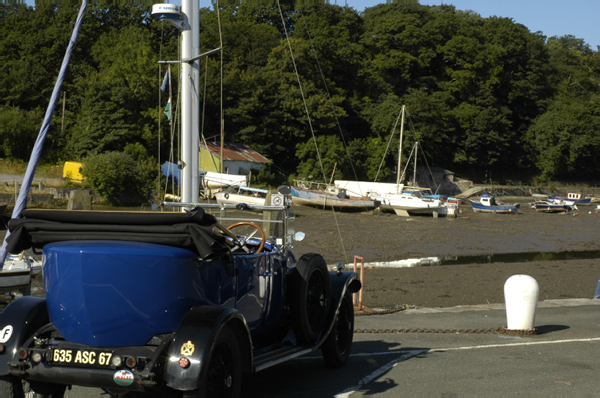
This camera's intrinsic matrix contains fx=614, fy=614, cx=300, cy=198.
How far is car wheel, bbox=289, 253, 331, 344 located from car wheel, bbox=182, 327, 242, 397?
1433 millimetres

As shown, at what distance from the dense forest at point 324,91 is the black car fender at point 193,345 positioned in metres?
31.0

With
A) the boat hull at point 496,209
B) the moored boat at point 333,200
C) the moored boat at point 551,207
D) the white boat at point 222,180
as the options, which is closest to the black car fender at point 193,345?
the white boat at point 222,180

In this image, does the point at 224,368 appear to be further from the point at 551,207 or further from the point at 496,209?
the point at 551,207

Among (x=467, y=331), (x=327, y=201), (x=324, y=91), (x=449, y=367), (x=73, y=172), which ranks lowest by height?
(x=327, y=201)

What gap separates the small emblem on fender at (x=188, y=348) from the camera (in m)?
4.73

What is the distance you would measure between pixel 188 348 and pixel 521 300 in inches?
263

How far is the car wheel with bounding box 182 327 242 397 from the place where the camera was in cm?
493

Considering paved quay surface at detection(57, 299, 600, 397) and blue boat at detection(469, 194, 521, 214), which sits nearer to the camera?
paved quay surface at detection(57, 299, 600, 397)

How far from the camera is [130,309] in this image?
15.7 ft

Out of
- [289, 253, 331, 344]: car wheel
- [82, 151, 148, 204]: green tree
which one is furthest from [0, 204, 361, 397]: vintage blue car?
[82, 151, 148, 204]: green tree

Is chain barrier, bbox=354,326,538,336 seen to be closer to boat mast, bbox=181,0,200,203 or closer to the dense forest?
boat mast, bbox=181,0,200,203

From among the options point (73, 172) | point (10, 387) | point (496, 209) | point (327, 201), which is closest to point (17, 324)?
point (10, 387)

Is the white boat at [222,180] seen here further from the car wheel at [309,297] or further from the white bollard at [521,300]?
the car wheel at [309,297]

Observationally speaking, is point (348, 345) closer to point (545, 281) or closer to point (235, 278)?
point (235, 278)
